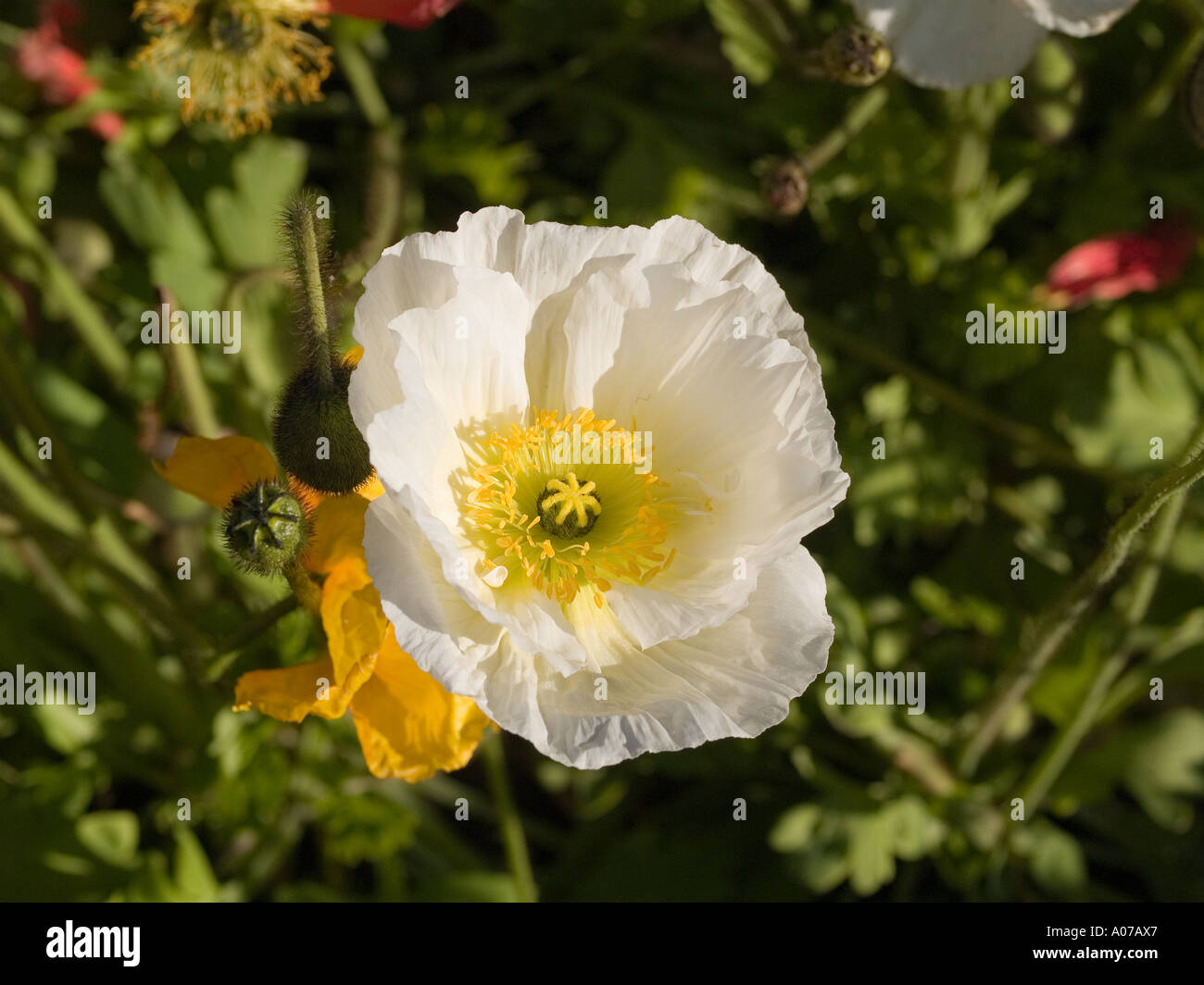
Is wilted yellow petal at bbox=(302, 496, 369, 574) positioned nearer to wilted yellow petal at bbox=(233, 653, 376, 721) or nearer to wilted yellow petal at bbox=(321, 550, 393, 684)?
wilted yellow petal at bbox=(321, 550, 393, 684)

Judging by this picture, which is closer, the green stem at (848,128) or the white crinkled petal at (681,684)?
the white crinkled petal at (681,684)

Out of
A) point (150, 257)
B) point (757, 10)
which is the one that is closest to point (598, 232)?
point (757, 10)

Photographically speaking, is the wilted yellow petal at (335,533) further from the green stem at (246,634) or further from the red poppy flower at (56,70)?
the red poppy flower at (56,70)

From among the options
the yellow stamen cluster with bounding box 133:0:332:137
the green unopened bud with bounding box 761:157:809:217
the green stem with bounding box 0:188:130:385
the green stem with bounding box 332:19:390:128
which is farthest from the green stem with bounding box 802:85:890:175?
the green stem with bounding box 0:188:130:385

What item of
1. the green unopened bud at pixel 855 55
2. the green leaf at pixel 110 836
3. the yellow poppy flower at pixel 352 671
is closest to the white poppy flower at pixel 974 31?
the green unopened bud at pixel 855 55


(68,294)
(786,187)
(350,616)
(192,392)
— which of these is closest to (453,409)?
(350,616)

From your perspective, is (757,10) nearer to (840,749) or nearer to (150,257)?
(150,257)
